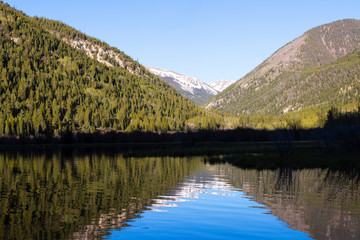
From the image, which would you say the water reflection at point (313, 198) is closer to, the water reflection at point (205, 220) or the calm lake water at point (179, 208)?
the calm lake water at point (179, 208)

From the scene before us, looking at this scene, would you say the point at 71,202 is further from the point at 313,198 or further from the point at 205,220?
the point at 313,198

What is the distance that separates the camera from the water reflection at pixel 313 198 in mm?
19872

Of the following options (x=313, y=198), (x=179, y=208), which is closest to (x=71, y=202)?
(x=179, y=208)

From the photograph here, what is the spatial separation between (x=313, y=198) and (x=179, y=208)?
1038 centimetres

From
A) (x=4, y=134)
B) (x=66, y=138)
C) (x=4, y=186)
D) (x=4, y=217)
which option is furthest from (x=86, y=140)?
(x=4, y=217)

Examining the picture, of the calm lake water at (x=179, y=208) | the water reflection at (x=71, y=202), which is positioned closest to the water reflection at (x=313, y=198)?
the calm lake water at (x=179, y=208)

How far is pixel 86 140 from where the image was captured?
549ft

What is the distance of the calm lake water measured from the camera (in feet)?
61.5

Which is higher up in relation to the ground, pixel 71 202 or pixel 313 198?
pixel 313 198

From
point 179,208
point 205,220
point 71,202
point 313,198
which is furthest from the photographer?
point 313,198

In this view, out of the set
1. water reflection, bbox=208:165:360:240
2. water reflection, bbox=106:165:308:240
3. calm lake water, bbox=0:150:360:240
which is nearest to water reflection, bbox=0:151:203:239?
calm lake water, bbox=0:150:360:240

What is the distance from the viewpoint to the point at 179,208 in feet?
83.0

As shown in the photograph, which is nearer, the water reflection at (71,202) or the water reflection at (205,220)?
the water reflection at (205,220)

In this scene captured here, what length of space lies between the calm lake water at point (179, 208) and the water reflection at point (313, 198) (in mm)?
47
